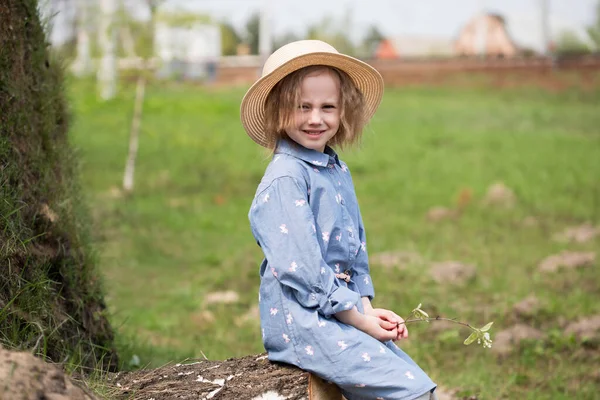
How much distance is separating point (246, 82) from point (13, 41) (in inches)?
1045

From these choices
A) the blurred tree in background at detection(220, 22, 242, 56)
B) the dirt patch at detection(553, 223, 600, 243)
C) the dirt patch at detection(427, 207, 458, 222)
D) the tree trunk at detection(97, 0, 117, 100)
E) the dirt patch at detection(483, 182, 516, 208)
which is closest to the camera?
the dirt patch at detection(553, 223, 600, 243)

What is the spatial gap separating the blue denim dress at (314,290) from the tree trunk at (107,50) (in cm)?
865

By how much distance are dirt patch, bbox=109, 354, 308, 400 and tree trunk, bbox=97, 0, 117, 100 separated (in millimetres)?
8718

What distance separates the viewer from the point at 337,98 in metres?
3.03

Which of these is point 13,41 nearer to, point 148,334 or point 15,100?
point 15,100

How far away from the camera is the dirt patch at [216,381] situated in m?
2.71

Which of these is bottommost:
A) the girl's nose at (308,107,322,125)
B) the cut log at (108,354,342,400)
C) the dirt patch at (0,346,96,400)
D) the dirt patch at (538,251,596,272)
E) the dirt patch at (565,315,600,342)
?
the dirt patch at (538,251,596,272)

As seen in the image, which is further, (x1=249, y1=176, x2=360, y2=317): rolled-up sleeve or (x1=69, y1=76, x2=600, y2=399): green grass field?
(x1=69, y1=76, x2=600, y2=399): green grass field

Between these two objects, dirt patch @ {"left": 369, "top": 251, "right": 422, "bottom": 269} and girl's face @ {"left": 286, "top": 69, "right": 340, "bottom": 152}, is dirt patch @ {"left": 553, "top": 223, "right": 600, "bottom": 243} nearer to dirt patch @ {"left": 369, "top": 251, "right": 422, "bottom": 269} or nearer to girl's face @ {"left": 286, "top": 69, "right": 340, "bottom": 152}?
dirt patch @ {"left": 369, "top": 251, "right": 422, "bottom": 269}

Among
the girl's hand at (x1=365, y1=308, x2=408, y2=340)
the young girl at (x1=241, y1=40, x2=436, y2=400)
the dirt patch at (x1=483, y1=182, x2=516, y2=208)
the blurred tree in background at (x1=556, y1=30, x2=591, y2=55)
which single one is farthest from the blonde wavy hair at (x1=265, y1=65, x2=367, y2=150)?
the blurred tree in background at (x1=556, y1=30, x2=591, y2=55)

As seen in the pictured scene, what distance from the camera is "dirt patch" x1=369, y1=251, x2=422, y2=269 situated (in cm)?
755

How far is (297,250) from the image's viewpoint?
8.94 feet

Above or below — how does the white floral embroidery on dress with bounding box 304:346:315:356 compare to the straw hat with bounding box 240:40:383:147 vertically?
below

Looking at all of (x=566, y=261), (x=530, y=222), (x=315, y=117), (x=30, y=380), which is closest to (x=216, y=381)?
(x=30, y=380)
